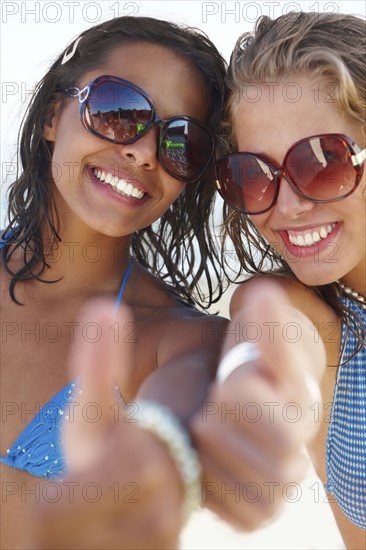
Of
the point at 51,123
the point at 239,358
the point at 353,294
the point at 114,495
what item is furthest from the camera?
the point at 51,123

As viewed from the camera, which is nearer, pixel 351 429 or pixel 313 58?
pixel 313 58

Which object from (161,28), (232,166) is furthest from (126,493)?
(161,28)

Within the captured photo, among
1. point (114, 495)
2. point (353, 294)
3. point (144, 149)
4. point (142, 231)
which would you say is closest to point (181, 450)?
point (114, 495)

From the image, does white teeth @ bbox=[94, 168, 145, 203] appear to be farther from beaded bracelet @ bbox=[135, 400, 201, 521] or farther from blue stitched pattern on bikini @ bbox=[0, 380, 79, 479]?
beaded bracelet @ bbox=[135, 400, 201, 521]

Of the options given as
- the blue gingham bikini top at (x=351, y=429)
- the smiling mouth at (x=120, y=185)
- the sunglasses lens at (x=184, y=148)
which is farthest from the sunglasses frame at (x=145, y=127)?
the blue gingham bikini top at (x=351, y=429)

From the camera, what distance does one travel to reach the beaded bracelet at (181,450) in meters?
0.82

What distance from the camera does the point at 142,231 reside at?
2840 mm

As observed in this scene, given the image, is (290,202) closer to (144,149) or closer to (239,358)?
(144,149)

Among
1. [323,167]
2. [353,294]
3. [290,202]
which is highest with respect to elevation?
[323,167]

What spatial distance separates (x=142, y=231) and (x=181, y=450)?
6.72 feet

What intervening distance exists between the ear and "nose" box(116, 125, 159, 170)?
42 cm

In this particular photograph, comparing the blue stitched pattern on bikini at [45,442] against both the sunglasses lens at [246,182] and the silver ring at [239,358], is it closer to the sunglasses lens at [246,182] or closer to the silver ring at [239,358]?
the sunglasses lens at [246,182]

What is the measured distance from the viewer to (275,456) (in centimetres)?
79

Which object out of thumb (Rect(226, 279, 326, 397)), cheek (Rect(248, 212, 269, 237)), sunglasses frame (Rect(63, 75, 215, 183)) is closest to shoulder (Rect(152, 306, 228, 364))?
cheek (Rect(248, 212, 269, 237))
